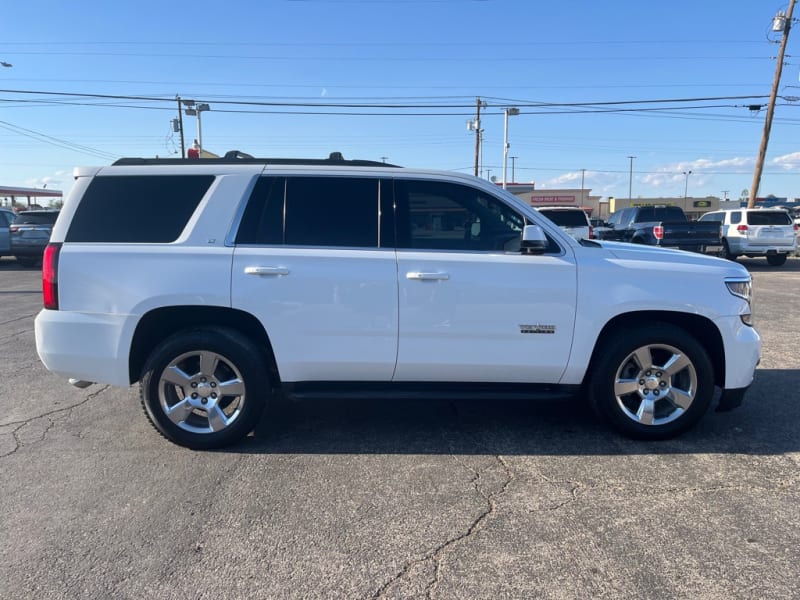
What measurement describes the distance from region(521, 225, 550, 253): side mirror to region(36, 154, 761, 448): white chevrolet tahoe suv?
0.04 ft

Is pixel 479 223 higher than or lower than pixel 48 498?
higher

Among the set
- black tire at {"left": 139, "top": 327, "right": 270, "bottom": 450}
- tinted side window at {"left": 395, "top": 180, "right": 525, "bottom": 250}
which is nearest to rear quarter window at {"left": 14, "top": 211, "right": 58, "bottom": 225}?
black tire at {"left": 139, "top": 327, "right": 270, "bottom": 450}

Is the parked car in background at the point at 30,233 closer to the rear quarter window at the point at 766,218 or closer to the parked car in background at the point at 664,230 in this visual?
the parked car in background at the point at 664,230

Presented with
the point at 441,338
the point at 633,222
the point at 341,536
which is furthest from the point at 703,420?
the point at 633,222

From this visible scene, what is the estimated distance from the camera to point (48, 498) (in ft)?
11.0

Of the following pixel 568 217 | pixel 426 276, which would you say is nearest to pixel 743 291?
pixel 426 276

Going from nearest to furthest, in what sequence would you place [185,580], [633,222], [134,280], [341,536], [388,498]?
[185,580] → [341,536] → [388,498] → [134,280] → [633,222]

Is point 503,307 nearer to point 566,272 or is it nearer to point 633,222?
point 566,272

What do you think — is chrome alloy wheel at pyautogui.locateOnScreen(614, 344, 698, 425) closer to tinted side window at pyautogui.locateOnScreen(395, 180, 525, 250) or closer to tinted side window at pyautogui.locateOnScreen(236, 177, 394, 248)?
tinted side window at pyautogui.locateOnScreen(395, 180, 525, 250)

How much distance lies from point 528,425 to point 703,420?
1.49 m

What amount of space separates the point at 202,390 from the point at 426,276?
1.81m

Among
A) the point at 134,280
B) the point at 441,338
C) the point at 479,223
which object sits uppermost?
the point at 479,223

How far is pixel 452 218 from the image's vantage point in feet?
13.6

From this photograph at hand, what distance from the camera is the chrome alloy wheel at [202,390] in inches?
156
